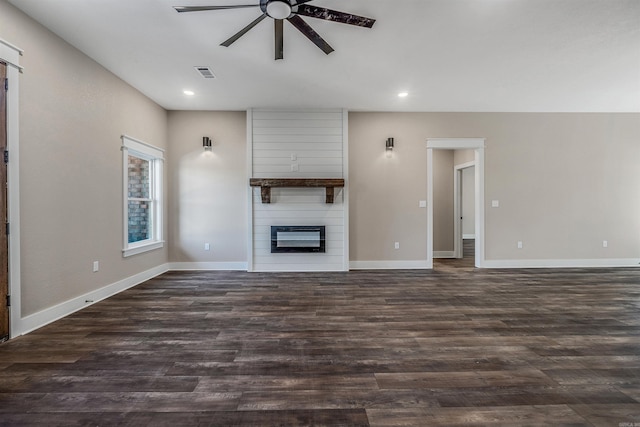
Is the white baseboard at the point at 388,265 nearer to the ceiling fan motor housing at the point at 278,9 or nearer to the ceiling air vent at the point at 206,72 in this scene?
the ceiling air vent at the point at 206,72

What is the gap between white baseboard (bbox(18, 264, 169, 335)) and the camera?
102 inches

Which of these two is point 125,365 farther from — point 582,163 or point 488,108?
point 582,163

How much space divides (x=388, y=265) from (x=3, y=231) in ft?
16.0

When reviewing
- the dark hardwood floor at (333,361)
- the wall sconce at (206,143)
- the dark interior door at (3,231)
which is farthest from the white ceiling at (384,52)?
the dark hardwood floor at (333,361)

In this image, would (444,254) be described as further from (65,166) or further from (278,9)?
(65,166)

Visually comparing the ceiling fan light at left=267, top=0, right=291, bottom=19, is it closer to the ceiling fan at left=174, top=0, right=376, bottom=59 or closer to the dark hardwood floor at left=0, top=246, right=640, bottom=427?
the ceiling fan at left=174, top=0, right=376, bottom=59

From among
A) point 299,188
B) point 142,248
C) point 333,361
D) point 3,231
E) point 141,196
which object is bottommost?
point 333,361

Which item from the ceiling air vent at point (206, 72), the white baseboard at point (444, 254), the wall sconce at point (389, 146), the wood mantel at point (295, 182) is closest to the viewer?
the ceiling air vent at point (206, 72)

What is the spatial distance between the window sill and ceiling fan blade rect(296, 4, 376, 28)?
148 inches

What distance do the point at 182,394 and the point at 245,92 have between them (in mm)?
3909

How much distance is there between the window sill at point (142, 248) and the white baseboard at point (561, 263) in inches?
228

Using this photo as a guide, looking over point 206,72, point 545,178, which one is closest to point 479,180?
point 545,178

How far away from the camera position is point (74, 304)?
3.09 m

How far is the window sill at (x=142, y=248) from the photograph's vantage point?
13.2ft
